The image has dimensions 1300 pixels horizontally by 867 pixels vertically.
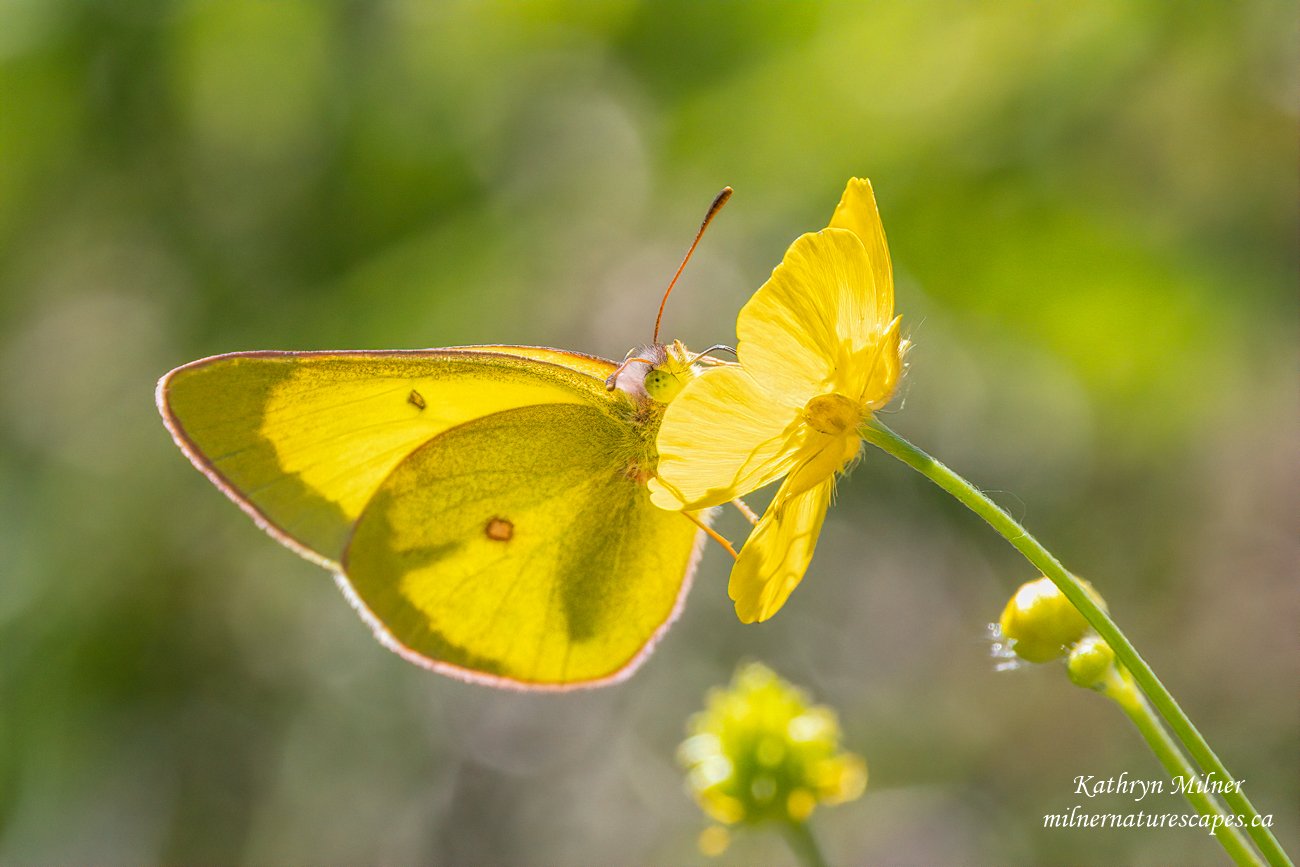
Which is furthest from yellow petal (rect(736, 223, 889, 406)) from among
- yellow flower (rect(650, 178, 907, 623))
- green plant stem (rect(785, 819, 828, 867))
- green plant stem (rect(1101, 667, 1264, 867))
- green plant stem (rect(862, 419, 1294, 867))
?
green plant stem (rect(785, 819, 828, 867))

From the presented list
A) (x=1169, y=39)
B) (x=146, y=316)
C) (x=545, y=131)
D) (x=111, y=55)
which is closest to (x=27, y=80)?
(x=111, y=55)

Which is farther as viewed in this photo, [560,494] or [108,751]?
[108,751]

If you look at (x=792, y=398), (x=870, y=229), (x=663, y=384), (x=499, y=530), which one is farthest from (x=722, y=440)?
(x=499, y=530)

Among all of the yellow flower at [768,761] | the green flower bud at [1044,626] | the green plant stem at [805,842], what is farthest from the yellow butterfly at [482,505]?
the green flower bud at [1044,626]

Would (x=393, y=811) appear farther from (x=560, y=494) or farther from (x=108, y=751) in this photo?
(x=560, y=494)

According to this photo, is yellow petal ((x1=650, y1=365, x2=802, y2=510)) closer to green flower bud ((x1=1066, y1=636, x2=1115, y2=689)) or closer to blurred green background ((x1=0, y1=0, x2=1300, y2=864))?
green flower bud ((x1=1066, y1=636, x2=1115, y2=689))

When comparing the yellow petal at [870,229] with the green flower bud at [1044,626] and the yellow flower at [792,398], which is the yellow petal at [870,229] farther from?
the green flower bud at [1044,626]
